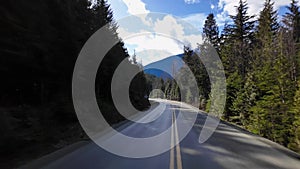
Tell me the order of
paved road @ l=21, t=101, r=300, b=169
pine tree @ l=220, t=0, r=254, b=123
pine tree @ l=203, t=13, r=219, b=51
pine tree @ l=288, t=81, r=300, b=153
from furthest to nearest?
1. pine tree @ l=203, t=13, r=219, b=51
2. pine tree @ l=220, t=0, r=254, b=123
3. pine tree @ l=288, t=81, r=300, b=153
4. paved road @ l=21, t=101, r=300, b=169

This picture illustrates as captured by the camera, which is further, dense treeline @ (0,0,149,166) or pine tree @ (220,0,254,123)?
pine tree @ (220,0,254,123)

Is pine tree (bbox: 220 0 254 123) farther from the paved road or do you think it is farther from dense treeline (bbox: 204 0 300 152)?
the paved road

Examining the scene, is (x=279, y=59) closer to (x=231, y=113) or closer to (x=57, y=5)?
(x=57, y=5)

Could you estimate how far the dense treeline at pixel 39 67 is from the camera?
26.1 feet

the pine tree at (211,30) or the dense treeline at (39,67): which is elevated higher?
the pine tree at (211,30)

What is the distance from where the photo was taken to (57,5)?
1150 centimetres

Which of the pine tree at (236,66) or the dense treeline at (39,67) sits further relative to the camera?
the pine tree at (236,66)

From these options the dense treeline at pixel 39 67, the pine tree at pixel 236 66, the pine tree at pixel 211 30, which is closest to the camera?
the dense treeline at pixel 39 67

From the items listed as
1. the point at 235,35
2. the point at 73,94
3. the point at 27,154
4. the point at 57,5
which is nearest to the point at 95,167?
the point at 27,154

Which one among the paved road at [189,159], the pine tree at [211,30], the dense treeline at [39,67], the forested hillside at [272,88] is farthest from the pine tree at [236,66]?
the pine tree at [211,30]

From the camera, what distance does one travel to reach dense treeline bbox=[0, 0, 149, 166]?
7.95 m

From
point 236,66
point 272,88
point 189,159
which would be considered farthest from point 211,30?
point 189,159

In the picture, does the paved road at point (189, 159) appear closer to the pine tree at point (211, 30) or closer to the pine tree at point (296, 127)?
the pine tree at point (296, 127)

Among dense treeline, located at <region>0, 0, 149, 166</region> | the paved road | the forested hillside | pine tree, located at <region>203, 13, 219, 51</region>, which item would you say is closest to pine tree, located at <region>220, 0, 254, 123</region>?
the forested hillside
